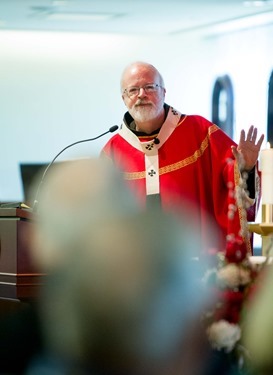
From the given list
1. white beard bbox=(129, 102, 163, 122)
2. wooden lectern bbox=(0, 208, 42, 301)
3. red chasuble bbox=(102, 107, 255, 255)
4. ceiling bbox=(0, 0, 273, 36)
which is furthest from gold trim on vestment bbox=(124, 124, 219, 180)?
ceiling bbox=(0, 0, 273, 36)

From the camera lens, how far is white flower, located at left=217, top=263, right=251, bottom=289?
2520mm

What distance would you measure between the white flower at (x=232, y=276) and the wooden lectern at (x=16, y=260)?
2.86ft

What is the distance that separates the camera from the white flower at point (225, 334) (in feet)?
8.23

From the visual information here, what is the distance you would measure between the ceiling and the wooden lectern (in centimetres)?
789

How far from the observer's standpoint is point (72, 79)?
499 inches

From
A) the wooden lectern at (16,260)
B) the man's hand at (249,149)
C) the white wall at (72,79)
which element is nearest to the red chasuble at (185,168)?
the man's hand at (249,149)

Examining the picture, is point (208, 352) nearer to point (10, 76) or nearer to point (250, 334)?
point (250, 334)

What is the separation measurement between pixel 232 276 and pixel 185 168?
8.63 ft

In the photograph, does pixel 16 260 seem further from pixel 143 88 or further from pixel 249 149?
pixel 143 88

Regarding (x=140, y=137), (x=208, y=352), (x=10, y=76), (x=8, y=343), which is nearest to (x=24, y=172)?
(x=140, y=137)

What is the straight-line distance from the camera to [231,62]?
12398 millimetres

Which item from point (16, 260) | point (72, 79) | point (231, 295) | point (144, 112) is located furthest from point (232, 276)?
point (72, 79)

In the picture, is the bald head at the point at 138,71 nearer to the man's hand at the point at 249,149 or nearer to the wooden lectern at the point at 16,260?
the man's hand at the point at 249,149

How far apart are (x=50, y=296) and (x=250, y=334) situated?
0.82 m
